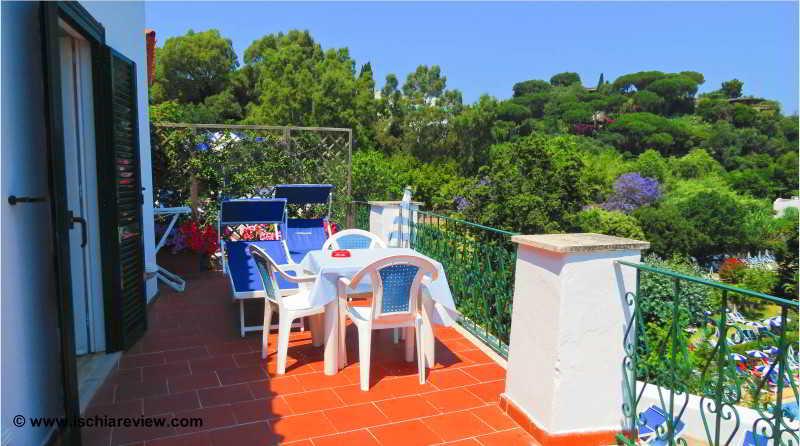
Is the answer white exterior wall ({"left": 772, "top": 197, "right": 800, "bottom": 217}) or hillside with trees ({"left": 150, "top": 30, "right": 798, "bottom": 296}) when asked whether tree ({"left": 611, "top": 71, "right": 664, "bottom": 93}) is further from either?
white exterior wall ({"left": 772, "top": 197, "right": 800, "bottom": 217})

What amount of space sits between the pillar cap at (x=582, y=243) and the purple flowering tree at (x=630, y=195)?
67.2ft

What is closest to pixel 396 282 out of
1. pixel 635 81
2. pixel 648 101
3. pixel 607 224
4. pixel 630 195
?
pixel 607 224

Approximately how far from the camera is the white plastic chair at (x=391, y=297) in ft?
10.4

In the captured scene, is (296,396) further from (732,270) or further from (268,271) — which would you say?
(732,270)

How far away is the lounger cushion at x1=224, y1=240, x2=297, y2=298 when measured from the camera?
420 cm

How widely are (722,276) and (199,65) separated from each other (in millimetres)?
25508

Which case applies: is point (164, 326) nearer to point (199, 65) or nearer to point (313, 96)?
point (313, 96)

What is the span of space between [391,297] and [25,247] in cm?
184

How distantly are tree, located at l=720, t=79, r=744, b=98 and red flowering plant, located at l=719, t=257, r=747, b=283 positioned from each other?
161 ft

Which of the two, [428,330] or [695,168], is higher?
[695,168]

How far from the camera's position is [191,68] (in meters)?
28.3

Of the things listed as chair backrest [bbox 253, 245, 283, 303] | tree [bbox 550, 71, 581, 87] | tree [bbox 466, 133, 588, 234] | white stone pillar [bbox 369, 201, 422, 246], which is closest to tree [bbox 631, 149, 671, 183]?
tree [bbox 466, 133, 588, 234]

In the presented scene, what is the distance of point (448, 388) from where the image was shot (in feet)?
10.7

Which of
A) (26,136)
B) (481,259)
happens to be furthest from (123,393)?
(481,259)
